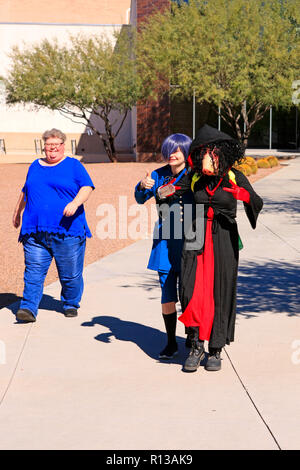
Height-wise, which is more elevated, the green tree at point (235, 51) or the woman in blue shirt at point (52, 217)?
the green tree at point (235, 51)

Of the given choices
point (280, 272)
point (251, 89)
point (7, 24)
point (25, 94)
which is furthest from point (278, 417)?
point (7, 24)

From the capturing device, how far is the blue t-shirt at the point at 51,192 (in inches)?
295

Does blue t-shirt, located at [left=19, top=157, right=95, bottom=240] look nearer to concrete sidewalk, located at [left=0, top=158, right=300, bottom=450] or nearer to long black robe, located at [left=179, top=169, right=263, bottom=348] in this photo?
concrete sidewalk, located at [left=0, top=158, right=300, bottom=450]

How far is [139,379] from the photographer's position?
5.59 meters

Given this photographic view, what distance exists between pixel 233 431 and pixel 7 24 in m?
50.3

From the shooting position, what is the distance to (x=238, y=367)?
5887mm

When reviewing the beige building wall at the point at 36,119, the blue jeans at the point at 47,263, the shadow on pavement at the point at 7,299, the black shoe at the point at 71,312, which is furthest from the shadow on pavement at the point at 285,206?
the beige building wall at the point at 36,119

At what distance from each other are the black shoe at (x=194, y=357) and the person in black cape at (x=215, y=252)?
0.40 ft

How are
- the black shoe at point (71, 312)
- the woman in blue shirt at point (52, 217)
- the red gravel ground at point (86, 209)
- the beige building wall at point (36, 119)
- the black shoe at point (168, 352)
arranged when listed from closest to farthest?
the black shoe at point (168, 352), the woman in blue shirt at point (52, 217), the black shoe at point (71, 312), the red gravel ground at point (86, 209), the beige building wall at point (36, 119)

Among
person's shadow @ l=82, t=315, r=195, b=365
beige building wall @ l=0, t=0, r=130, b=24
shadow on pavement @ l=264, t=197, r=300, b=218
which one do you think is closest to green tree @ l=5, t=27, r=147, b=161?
shadow on pavement @ l=264, t=197, r=300, b=218

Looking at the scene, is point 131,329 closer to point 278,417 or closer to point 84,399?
point 84,399

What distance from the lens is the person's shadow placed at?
635cm

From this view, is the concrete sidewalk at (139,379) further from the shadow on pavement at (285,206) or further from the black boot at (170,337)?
the shadow on pavement at (285,206)

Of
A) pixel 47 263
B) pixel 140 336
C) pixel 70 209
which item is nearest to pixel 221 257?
pixel 140 336
